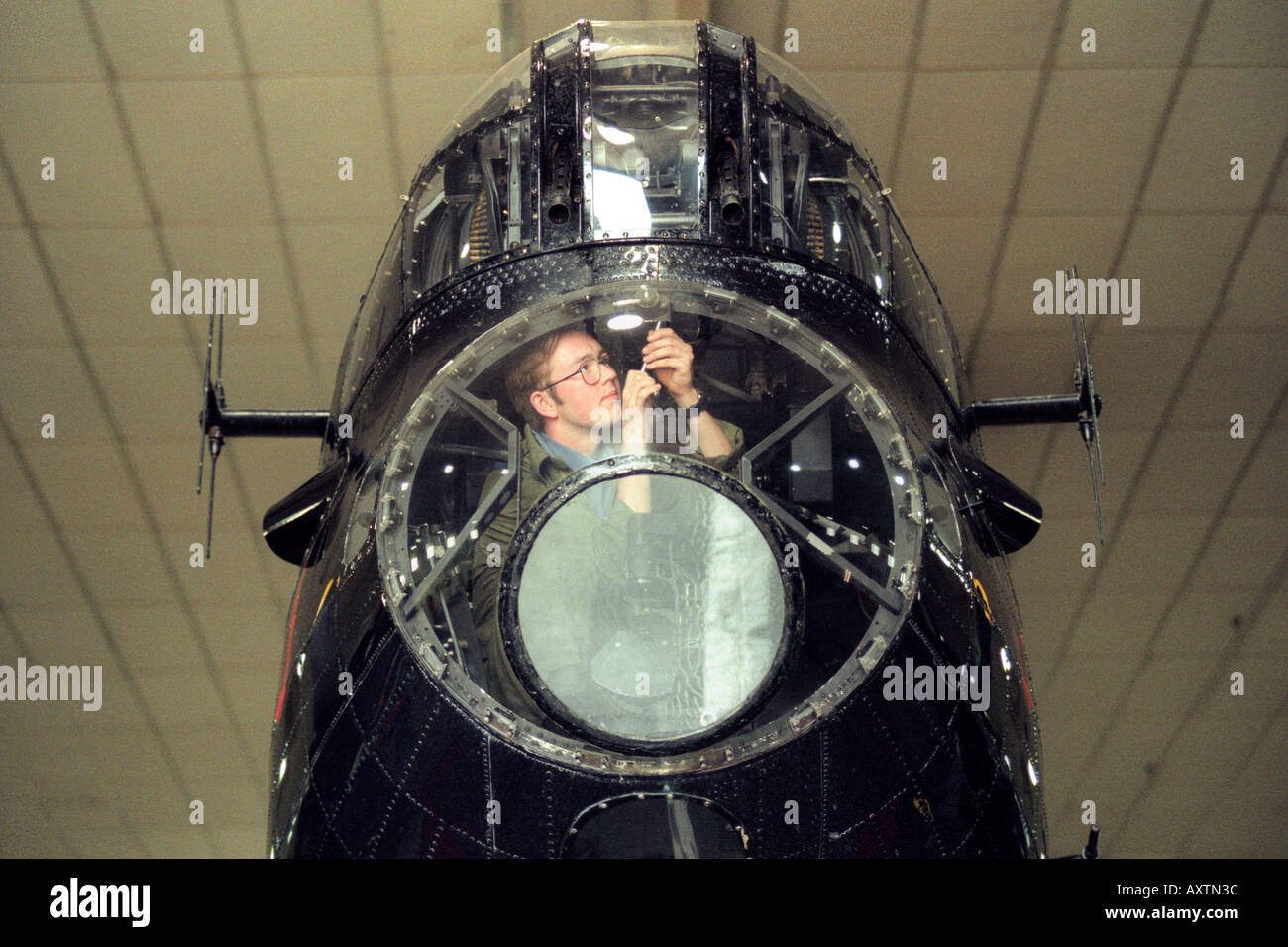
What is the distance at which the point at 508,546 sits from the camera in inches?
102

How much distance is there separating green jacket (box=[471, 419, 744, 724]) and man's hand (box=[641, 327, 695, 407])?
0.10 m

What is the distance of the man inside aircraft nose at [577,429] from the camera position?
101 inches

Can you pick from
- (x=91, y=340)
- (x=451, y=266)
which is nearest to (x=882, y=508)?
(x=451, y=266)

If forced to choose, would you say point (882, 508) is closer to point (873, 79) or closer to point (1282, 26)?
point (873, 79)

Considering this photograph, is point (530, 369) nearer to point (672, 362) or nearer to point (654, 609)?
point (672, 362)

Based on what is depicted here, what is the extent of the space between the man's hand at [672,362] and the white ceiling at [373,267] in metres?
5.07

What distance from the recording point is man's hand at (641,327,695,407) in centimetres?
273

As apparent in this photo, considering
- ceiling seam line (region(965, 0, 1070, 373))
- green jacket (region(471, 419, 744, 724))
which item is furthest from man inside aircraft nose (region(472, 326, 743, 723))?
ceiling seam line (region(965, 0, 1070, 373))

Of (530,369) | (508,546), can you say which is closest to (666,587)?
(508,546)

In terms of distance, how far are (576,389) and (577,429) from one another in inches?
3.3

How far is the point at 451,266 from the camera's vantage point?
11.3 feet

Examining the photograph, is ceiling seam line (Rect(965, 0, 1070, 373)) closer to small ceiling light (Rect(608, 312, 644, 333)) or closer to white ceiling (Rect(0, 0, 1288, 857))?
white ceiling (Rect(0, 0, 1288, 857))

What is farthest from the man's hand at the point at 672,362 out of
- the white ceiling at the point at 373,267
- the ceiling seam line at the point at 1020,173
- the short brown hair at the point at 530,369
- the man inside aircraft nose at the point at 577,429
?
the ceiling seam line at the point at 1020,173

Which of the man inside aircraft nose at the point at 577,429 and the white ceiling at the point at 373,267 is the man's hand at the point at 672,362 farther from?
the white ceiling at the point at 373,267
